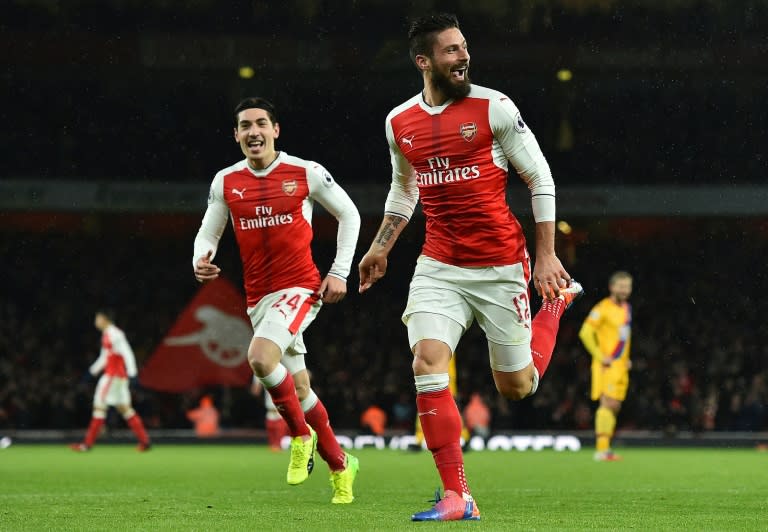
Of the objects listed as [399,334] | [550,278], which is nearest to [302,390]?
[550,278]

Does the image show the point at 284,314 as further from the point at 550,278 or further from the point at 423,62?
the point at 550,278

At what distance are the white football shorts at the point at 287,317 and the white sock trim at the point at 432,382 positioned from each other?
6.00 ft

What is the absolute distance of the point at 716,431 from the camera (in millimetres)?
22406

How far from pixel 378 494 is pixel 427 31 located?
11.6 feet

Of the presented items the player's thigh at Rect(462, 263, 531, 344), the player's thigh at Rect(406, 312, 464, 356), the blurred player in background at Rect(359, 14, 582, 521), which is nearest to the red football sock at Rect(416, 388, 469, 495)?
the blurred player in background at Rect(359, 14, 582, 521)

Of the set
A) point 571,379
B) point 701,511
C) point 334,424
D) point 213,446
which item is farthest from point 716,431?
point 701,511

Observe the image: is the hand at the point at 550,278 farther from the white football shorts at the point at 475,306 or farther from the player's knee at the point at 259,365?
the player's knee at the point at 259,365

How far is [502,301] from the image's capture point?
614 centimetres

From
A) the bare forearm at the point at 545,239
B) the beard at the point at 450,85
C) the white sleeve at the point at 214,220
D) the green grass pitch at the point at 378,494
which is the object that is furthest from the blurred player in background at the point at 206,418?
the bare forearm at the point at 545,239

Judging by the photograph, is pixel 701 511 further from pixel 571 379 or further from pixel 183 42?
pixel 183 42

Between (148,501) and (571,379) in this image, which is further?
(571,379)

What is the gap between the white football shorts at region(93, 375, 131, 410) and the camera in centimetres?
1697

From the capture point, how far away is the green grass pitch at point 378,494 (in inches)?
236

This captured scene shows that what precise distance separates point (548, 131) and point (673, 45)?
329 centimetres
